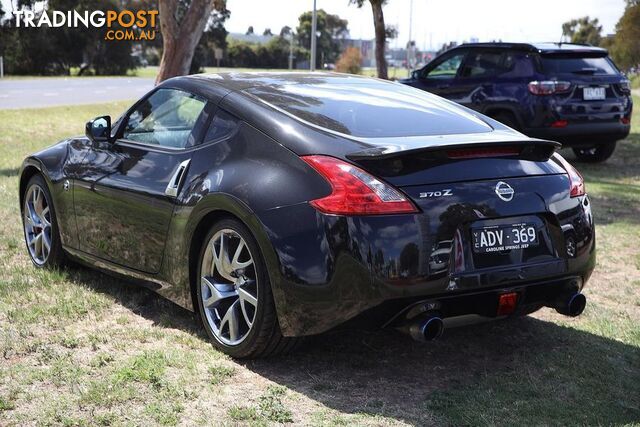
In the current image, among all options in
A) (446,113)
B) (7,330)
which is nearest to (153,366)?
(7,330)

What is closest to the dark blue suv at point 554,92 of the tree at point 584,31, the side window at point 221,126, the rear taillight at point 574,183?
the rear taillight at point 574,183

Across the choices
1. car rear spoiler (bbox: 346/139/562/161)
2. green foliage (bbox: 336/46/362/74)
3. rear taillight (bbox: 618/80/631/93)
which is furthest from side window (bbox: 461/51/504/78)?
green foliage (bbox: 336/46/362/74)

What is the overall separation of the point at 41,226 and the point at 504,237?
11.3 feet

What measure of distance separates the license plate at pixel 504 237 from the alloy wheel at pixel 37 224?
3.22 m

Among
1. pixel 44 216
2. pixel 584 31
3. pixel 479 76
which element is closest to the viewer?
pixel 44 216

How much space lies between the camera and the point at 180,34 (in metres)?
16.9

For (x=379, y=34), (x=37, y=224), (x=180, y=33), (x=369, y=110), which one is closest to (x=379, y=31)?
(x=379, y=34)

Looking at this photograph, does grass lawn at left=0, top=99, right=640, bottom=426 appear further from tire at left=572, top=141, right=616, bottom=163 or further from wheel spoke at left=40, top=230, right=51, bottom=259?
tire at left=572, top=141, right=616, bottom=163

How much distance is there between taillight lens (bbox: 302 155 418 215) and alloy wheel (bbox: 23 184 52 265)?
2.80 m

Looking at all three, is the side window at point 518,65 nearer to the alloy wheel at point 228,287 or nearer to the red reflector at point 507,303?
the red reflector at point 507,303

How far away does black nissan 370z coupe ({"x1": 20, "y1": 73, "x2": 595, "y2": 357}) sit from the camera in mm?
3953

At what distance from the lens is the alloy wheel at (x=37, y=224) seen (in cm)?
616

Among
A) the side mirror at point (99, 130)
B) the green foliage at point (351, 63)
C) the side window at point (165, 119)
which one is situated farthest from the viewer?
the green foliage at point (351, 63)

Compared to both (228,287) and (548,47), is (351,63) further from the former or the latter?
(228,287)
